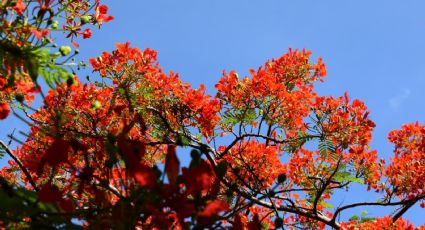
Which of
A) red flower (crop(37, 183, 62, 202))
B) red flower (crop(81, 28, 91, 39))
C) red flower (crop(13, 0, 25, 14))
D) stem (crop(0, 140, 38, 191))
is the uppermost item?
red flower (crop(81, 28, 91, 39))

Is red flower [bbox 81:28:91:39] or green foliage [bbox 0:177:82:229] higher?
red flower [bbox 81:28:91:39]

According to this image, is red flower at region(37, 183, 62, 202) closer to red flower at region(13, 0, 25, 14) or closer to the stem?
red flower at region(13, 0, 25, 14)

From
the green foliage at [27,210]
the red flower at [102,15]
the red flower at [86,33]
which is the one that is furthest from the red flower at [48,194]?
the red flower at [102,15]

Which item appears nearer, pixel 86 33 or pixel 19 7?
pixel 19 7

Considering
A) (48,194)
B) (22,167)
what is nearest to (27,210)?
(48,194)

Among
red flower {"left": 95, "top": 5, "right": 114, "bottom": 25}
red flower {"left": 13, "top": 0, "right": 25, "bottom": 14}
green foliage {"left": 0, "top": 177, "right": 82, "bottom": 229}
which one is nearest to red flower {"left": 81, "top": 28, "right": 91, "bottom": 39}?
red flower {"left": 95, "top": 5, "right": 114, "bottom": 25}

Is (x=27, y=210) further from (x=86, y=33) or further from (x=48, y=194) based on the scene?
(x=86, y=33)

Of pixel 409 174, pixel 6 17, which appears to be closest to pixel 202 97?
pixel 409 174

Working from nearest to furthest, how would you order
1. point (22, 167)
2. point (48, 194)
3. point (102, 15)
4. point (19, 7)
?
point (48, 194) → point (19, 7) → point (102, 15) → point (22, 167)

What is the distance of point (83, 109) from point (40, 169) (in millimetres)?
4595

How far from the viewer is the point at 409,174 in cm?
746

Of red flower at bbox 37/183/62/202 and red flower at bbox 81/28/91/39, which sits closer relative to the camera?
red flower at bbox 37/183/62/202

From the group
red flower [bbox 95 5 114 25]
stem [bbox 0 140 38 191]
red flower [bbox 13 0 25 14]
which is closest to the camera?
red flower [bbox 13 0 25 14]

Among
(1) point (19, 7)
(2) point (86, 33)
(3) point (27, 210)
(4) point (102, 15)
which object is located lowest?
(3) point (27, 210)
